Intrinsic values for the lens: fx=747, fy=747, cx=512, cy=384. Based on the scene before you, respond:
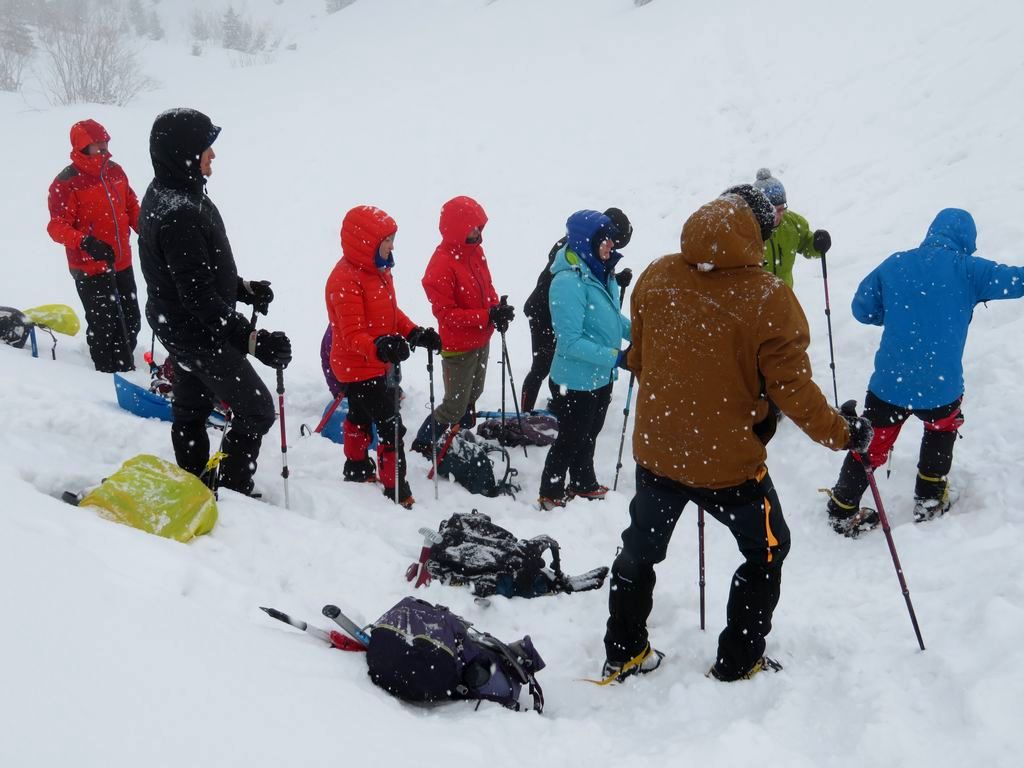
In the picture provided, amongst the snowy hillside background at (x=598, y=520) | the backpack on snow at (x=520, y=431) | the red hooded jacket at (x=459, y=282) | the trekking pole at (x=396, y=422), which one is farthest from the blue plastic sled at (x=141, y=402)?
the backpack on snow at (x=520, y=431)

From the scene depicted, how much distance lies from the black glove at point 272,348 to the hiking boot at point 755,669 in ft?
10.1

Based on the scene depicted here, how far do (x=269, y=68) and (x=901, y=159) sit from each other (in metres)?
23.6

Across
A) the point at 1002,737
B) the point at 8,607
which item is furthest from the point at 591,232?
the point at 8,607

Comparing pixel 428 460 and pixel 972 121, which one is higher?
pixel 972 121

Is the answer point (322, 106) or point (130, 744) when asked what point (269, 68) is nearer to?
point (322, 106)

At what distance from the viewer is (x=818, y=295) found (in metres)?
8.23

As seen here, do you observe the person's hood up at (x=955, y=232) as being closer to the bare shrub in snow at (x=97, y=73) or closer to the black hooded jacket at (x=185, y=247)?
the black hooded jacket at (x=185, y=247)

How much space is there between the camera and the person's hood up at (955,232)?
4.71 m

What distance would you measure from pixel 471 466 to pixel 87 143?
4850 millimetres

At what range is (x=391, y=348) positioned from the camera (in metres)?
5.24

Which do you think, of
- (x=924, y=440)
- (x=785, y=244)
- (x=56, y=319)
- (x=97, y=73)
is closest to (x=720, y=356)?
(x=924, y=440)

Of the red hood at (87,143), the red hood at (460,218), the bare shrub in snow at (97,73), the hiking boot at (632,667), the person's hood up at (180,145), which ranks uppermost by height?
the bare shrub in snow at (97,73)


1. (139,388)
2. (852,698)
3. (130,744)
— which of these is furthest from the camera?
(139,388)

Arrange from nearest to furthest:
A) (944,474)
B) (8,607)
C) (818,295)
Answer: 1. (8,607)
2. (944,474)
3. (818,295)
